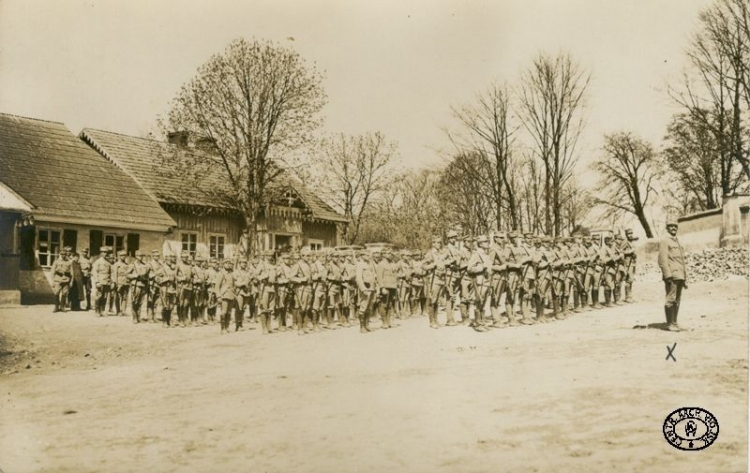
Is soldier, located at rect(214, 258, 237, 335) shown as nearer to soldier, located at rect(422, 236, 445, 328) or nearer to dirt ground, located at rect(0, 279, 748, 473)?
dirt ground, located at rect(0, 279, 748, 473)

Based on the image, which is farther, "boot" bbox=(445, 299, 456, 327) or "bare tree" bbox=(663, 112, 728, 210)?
"boot" bbox=(445, 299, 456, 327)

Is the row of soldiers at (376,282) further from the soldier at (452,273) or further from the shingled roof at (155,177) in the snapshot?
the shingled roof at (155,177)

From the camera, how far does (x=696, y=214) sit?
7.39m

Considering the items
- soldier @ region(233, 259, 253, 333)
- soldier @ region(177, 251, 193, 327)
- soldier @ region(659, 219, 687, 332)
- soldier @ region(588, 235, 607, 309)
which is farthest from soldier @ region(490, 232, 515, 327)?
soldier @ region(177, 251, 193, 327)

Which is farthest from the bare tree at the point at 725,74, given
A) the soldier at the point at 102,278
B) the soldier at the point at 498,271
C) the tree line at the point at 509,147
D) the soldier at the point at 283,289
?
the soldier at the point at 102,278

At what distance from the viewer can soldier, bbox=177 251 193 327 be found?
9.91 meters

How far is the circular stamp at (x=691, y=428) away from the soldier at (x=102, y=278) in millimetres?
7932

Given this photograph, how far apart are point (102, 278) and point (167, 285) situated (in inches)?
47.9

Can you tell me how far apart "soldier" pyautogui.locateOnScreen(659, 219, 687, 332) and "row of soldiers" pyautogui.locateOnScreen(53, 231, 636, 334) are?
1405 mm

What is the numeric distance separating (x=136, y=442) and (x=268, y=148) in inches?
141

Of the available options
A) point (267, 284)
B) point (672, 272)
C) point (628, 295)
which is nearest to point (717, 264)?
point (672, 272)

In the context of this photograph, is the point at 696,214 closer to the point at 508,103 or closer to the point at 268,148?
the point at 508,103

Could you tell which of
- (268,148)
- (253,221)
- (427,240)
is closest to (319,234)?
(427,240)

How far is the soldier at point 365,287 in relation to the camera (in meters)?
9.01
